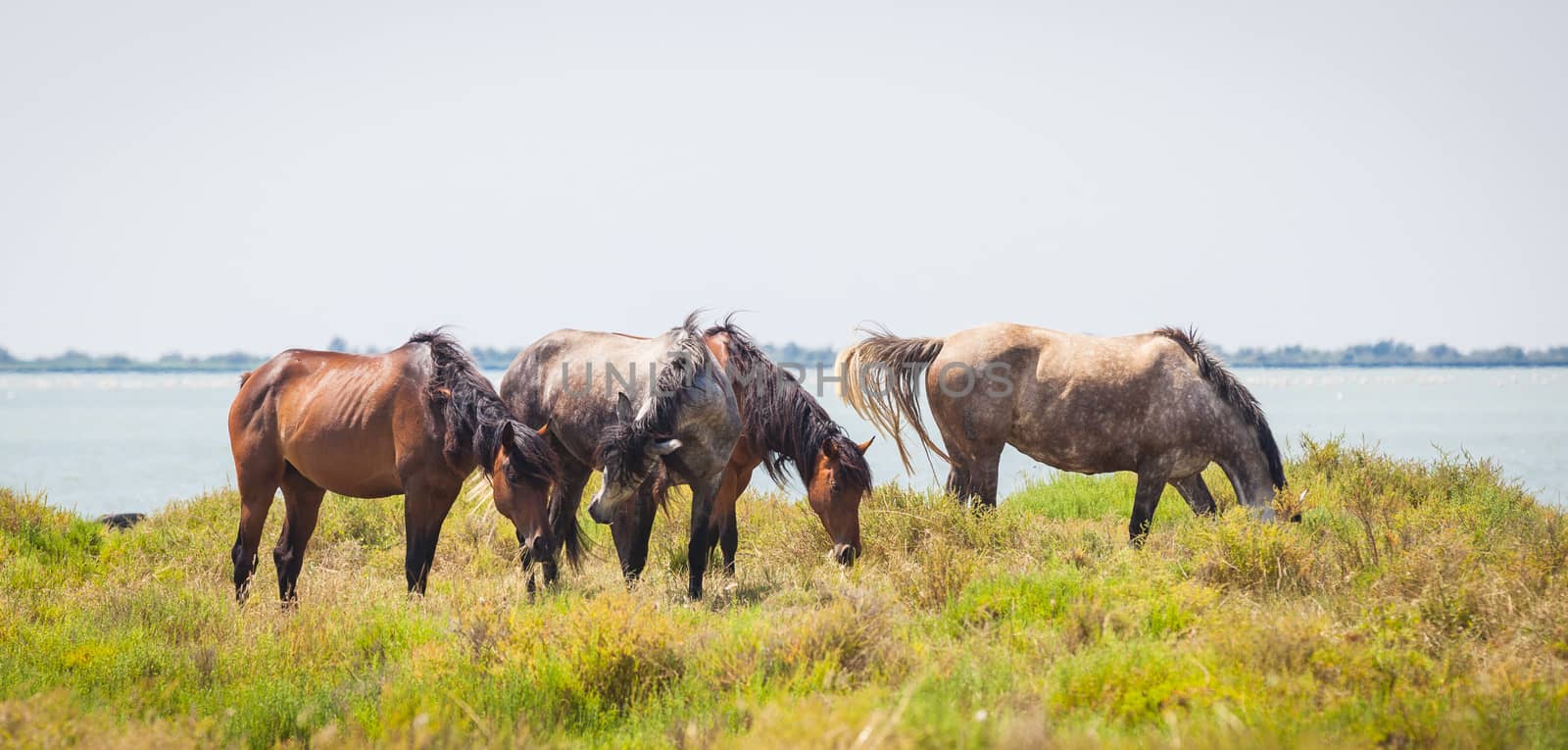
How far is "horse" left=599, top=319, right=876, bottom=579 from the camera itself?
7.62m

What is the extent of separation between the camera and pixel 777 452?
8.09 m

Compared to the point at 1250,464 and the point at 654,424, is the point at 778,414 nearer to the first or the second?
the point at 654,424

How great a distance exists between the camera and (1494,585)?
218 inches

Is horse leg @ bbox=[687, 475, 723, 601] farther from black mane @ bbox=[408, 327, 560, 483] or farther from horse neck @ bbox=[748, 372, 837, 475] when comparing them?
black mane @ bbox=[408, 327, 560, 483]

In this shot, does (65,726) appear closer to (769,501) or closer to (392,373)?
(392,373)

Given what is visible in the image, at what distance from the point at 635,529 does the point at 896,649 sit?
9.91ft

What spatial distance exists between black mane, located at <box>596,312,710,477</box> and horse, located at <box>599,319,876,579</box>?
1.73 ft

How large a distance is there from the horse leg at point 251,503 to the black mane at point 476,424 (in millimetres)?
1603

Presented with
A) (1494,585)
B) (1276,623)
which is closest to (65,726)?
(1276,623)

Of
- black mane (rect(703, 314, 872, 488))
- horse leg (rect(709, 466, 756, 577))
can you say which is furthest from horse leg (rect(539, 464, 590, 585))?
black mane (rect(703, 314, 872, 488))

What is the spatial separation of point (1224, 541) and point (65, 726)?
6270mm

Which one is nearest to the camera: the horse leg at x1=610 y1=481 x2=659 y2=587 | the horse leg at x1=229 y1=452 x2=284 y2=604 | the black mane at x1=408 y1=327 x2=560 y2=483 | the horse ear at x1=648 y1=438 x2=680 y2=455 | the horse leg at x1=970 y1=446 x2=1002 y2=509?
the black mane at x1=408 y1=327 x2=560 y2=483

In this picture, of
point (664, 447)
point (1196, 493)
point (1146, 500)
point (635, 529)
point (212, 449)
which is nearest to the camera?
point (664, 447)

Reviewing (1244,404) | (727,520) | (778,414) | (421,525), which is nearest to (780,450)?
(778,414)
